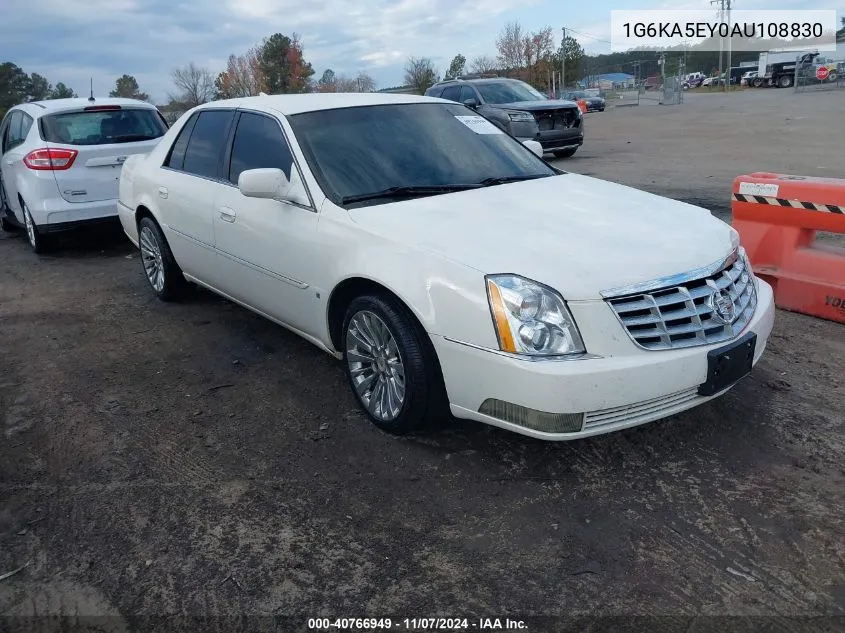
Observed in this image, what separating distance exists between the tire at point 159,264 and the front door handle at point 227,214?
1.23 metres

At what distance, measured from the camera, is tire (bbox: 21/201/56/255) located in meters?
8.14

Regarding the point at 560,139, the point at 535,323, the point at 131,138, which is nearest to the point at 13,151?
the point at 131,138

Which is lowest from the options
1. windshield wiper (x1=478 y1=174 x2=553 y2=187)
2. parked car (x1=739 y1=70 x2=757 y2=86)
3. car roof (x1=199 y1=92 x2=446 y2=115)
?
windshield wiper (x1=478 y1=174 x2=553 y2=187)

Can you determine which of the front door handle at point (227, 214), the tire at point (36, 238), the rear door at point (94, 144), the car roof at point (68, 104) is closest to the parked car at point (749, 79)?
the car roof at point (68, 104)

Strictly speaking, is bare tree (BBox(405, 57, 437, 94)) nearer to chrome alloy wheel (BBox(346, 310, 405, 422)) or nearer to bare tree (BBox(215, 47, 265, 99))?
bare tree (BBox(215, 47, 265, 99))

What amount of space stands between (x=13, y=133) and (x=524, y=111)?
8940 mm

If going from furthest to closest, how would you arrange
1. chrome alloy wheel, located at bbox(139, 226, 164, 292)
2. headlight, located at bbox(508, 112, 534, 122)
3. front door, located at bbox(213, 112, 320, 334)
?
headlight, located at bbox(508, 112, 534, 122) < chrome alloy wheel, located at bbox(139, 226, 164, 292) < front door, located at bbox(213, 112, 320, 334)

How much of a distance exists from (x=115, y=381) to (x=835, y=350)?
177 inches

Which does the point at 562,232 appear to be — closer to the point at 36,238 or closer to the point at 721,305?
the point at 721,305

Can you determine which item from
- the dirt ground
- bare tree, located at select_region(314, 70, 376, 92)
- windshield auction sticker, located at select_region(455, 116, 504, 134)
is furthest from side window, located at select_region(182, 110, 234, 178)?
bare tree, located at select_region(314, 70, 376, 92)

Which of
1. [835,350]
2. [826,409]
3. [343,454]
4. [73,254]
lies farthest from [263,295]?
[73,254]

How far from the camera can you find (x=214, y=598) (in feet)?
8.57

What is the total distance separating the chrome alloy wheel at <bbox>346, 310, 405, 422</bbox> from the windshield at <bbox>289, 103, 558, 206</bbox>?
69cm

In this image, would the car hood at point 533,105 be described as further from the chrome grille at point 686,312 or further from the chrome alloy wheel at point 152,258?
the chrome grille at point 686,312
